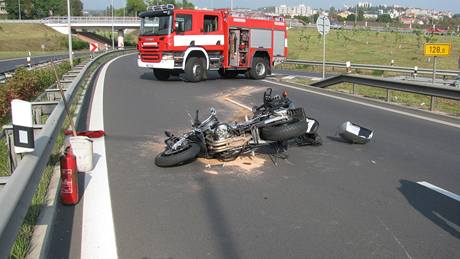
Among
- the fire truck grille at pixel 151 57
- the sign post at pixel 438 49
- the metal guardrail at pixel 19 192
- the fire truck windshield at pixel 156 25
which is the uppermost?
the fire truck windshield at pixel 156 25

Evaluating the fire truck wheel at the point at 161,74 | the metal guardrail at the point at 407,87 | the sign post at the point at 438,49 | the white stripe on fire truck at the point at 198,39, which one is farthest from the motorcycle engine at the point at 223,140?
the fire truck wheel at the point at 161,74

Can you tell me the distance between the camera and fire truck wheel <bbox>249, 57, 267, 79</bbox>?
24.2 m

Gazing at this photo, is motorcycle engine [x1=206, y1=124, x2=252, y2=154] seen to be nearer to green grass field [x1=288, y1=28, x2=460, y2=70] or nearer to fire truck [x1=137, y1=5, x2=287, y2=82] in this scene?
fire truck [x1=137, y1=5, x2=287, y2=82]

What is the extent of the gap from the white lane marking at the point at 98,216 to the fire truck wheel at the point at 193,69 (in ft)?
43.8

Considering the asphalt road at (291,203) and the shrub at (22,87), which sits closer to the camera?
Result: the asphalt road at (291,203)

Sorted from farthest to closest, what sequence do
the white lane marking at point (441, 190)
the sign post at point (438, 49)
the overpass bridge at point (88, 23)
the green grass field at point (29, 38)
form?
the overpass bridge at point (88, 23)
the green grass field at point (29, 38)
the sign post at point (438, 49)
the white lane marking at point (441, 190)

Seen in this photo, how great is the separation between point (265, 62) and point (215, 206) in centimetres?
1981

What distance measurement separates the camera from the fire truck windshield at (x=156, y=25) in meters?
21.0

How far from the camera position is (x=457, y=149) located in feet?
29.0

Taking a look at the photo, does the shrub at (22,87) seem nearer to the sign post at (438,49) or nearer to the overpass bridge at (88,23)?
the sign post at (438,49)

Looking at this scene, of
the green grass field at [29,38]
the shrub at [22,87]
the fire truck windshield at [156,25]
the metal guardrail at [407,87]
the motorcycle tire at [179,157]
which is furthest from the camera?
the green grass field at [29,38]

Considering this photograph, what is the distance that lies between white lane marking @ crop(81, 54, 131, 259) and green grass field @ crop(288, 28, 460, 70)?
3791cm

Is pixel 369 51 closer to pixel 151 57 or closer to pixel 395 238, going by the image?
pixel 151 57

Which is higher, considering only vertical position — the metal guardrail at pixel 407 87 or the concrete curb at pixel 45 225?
the metal guardrail at pixel 407 87
